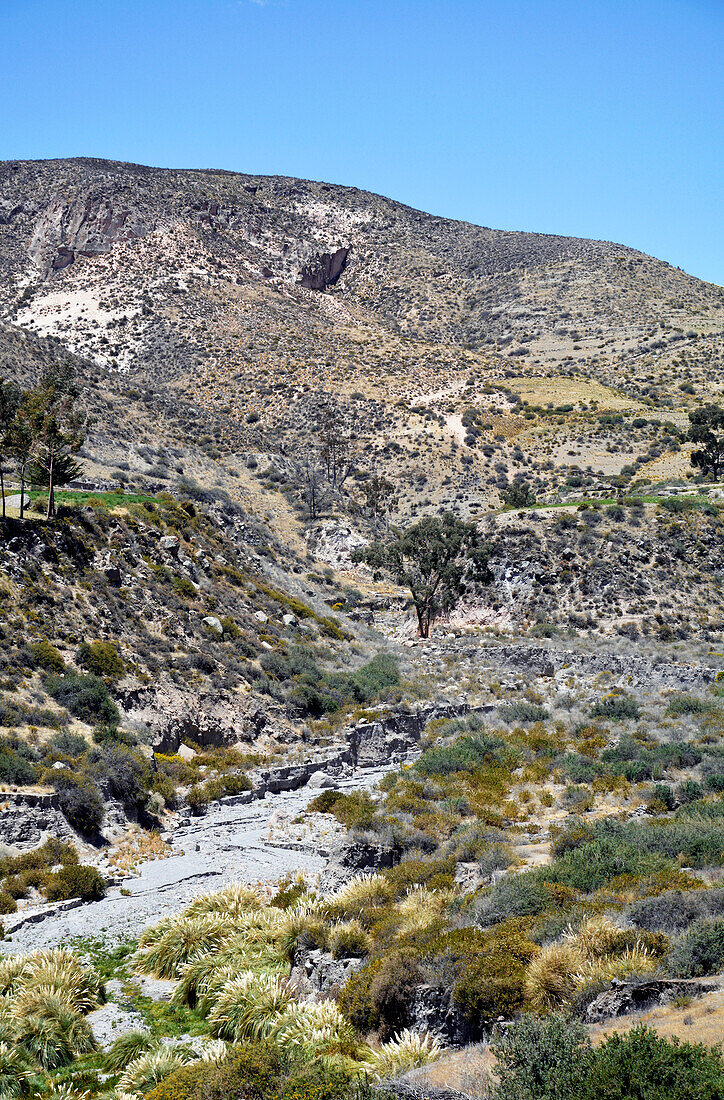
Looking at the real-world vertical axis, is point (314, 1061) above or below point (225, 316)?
below

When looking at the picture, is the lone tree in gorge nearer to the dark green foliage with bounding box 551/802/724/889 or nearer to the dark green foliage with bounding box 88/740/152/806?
the dark green foliage with bounding box 88/740/152/806

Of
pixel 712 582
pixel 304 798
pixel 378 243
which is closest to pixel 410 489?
pixel 712 582

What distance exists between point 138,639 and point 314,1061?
1944 centimetres

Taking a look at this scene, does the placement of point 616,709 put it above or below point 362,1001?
below

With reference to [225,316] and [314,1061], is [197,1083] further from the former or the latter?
[225,316]

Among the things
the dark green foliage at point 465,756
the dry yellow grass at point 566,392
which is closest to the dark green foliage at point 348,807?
the dark green foliage at point 465,756

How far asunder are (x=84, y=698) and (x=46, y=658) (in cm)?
169

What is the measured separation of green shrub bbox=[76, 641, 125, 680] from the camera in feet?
78.6

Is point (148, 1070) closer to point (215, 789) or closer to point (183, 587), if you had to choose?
point (215, 789)

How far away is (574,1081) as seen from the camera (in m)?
6.67

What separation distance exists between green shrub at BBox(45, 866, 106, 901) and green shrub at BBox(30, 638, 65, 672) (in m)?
8.28

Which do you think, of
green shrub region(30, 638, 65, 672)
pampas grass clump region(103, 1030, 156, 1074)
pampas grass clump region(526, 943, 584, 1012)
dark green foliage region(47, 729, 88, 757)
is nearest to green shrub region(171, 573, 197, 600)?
green shrub region(30, 638, 65, 672)

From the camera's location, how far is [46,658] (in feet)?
74.8

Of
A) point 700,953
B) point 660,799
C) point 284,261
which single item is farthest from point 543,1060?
point 284,261
